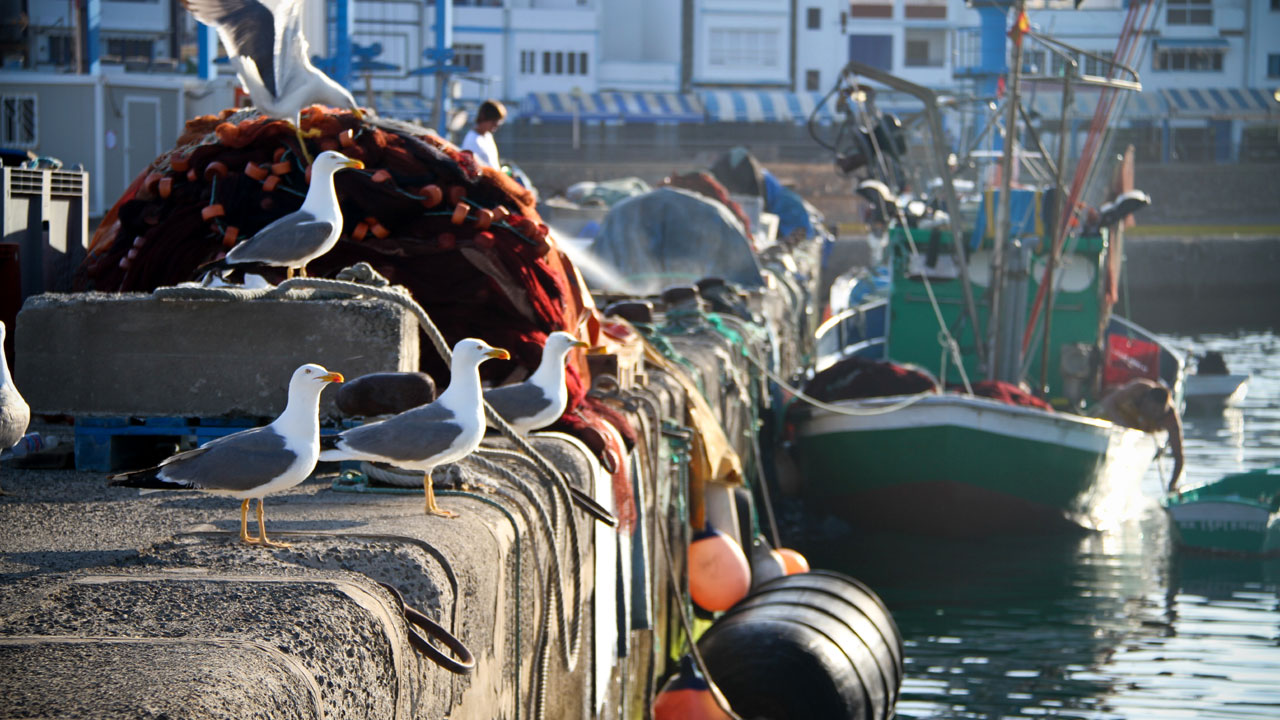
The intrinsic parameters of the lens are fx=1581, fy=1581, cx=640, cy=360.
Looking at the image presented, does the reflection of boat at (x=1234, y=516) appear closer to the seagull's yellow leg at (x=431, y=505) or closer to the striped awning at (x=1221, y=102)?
the seagull's yellow leg at (x=431, y=505)

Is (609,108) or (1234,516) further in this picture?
(609,108)

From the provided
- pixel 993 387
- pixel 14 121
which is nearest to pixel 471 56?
pixel 14 121

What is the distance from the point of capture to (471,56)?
58.4 meters

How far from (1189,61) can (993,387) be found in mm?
51785

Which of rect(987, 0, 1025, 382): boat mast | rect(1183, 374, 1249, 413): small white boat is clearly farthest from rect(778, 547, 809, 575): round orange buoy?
rect(1183, 374, 1249, 413): small white boat

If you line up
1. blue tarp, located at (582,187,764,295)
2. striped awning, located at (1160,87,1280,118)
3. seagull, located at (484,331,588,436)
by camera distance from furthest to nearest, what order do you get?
1. striped awning, located at (1160,87,1280,118)
2. blue tarp, located at (582,187,764,295)
3. seagull, located at (484,331,588,436)

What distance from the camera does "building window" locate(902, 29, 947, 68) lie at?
204 feet

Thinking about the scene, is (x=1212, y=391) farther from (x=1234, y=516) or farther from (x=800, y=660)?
(x=800, y=660)

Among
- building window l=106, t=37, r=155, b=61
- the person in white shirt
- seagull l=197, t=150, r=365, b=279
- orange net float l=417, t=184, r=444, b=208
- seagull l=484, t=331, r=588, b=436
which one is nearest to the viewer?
seagull l=197, t=150, r=365, b=279

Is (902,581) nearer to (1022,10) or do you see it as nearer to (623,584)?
(1022,10)

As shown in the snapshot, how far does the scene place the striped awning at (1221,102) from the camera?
186ft

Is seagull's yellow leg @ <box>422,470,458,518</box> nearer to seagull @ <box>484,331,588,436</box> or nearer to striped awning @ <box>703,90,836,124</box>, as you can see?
seagull @ <box>484,331,588,436</box>

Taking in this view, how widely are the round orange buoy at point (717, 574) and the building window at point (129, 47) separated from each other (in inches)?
1628

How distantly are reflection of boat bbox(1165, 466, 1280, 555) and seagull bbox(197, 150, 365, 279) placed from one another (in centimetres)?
998
